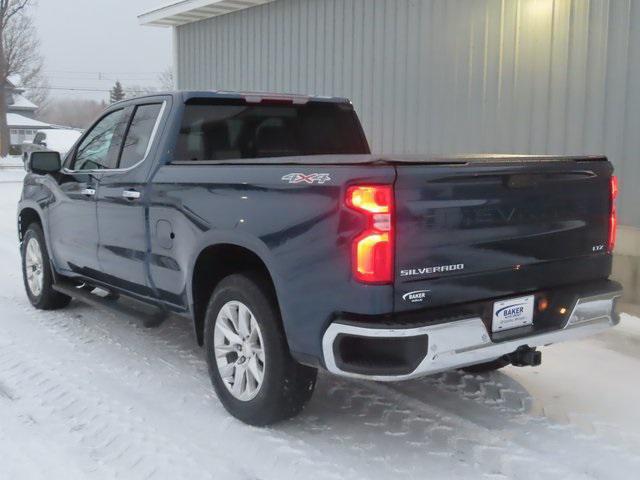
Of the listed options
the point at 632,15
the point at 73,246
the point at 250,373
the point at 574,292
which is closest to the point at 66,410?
the point at 250,373

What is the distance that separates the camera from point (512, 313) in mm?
3625

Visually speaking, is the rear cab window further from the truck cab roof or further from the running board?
the running board

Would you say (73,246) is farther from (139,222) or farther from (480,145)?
(480,145)

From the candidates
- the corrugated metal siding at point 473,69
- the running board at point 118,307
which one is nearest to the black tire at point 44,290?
the running board at point 118,307

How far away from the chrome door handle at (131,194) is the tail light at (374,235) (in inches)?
82.3

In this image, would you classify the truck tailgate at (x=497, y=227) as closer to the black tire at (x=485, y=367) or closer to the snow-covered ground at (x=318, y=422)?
the snow-covered ground at (x=318, y=422)

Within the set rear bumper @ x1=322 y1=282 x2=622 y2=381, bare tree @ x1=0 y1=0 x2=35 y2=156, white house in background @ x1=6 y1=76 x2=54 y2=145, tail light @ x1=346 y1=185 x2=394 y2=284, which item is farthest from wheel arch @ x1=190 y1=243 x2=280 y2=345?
white house in background @ x1=6 y1=76 x2=54 y2=145

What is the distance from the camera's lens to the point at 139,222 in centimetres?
480

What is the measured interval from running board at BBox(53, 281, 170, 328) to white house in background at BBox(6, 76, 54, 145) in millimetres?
64531

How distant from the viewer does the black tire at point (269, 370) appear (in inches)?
147

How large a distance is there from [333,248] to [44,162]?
11.8 ft

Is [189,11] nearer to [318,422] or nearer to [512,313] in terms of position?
[318,422]

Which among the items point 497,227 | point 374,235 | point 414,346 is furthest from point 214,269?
point 497,227

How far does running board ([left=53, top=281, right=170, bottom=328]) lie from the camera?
16.1 feet
